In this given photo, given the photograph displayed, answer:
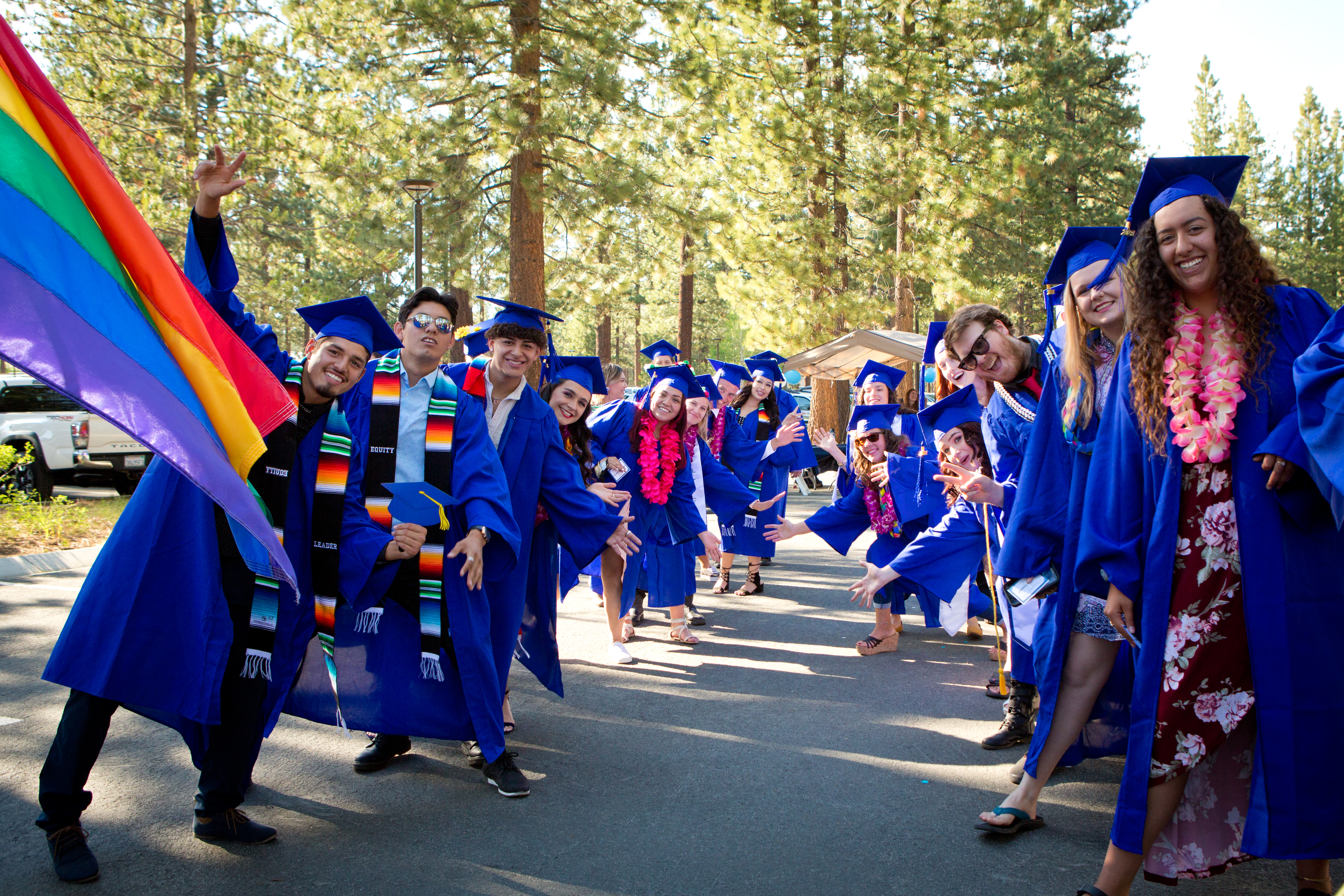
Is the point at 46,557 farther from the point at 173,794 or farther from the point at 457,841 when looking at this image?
the point at 457,841

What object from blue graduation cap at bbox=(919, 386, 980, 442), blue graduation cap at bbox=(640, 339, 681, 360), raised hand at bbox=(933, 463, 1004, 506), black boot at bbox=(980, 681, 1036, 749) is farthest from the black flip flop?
blue graduation cap at bbox=(640, 339, 681, 360)

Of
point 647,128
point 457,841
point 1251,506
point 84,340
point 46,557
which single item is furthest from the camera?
point 647,128

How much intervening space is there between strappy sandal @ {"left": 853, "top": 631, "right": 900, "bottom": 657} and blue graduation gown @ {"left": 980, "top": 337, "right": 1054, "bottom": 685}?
1992 millimetres

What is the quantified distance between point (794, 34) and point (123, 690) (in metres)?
18.6

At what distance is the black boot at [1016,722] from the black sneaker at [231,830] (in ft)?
10.9

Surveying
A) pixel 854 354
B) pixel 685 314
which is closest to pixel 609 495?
pixel 854 354

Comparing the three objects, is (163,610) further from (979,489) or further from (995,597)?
(995,597)

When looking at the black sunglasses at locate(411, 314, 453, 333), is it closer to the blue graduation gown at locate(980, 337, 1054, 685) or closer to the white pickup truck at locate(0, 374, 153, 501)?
the blue graduation gown at locate(980, 337, 1054, 685)

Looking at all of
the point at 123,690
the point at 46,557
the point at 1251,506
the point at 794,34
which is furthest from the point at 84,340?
the point at 794,34

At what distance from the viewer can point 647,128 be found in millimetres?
14305

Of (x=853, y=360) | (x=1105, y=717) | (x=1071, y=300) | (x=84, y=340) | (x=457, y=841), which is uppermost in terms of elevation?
(x=853, y=360)

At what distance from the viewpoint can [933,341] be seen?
5.88 metres

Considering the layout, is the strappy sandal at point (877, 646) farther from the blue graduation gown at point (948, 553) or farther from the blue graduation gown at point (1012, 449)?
the blue graduation gown at point (1012, 449)

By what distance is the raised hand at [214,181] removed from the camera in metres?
3.31
